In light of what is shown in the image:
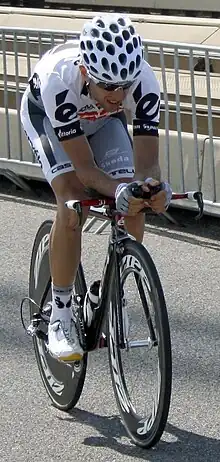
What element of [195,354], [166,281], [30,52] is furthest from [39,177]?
[195,354]

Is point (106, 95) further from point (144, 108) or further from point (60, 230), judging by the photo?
point (60, 230)

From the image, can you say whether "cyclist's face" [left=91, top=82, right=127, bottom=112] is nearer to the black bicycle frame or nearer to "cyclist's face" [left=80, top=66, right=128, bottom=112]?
"cyclist's face" [left=80, top=66, right=128, bottom=112]

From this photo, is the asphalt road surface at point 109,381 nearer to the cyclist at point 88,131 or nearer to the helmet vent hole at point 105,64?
the cyclist at point 88,131

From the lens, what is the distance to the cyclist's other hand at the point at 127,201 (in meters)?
3.78

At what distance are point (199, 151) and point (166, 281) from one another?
143 centimetres

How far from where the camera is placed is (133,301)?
14.1 ft

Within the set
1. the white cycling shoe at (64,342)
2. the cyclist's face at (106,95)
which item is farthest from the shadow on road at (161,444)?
the cyclist's face at (106,95)

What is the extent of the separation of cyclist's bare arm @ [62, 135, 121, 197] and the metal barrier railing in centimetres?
331

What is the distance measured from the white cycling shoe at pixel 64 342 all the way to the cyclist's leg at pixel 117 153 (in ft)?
1.71

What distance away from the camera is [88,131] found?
14.6 ft

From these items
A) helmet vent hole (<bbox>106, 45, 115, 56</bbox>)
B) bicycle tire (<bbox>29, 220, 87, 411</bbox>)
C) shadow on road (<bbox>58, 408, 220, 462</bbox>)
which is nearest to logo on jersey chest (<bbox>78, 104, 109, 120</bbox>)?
helmet vent hole (<bbox>106, 45, 115, 56</bbox>)

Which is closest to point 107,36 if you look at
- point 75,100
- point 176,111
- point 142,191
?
point 75,100

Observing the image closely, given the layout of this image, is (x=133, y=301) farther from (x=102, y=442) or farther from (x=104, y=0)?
(x=104, y=0)

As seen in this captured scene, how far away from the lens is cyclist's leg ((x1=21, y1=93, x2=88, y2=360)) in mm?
4266
